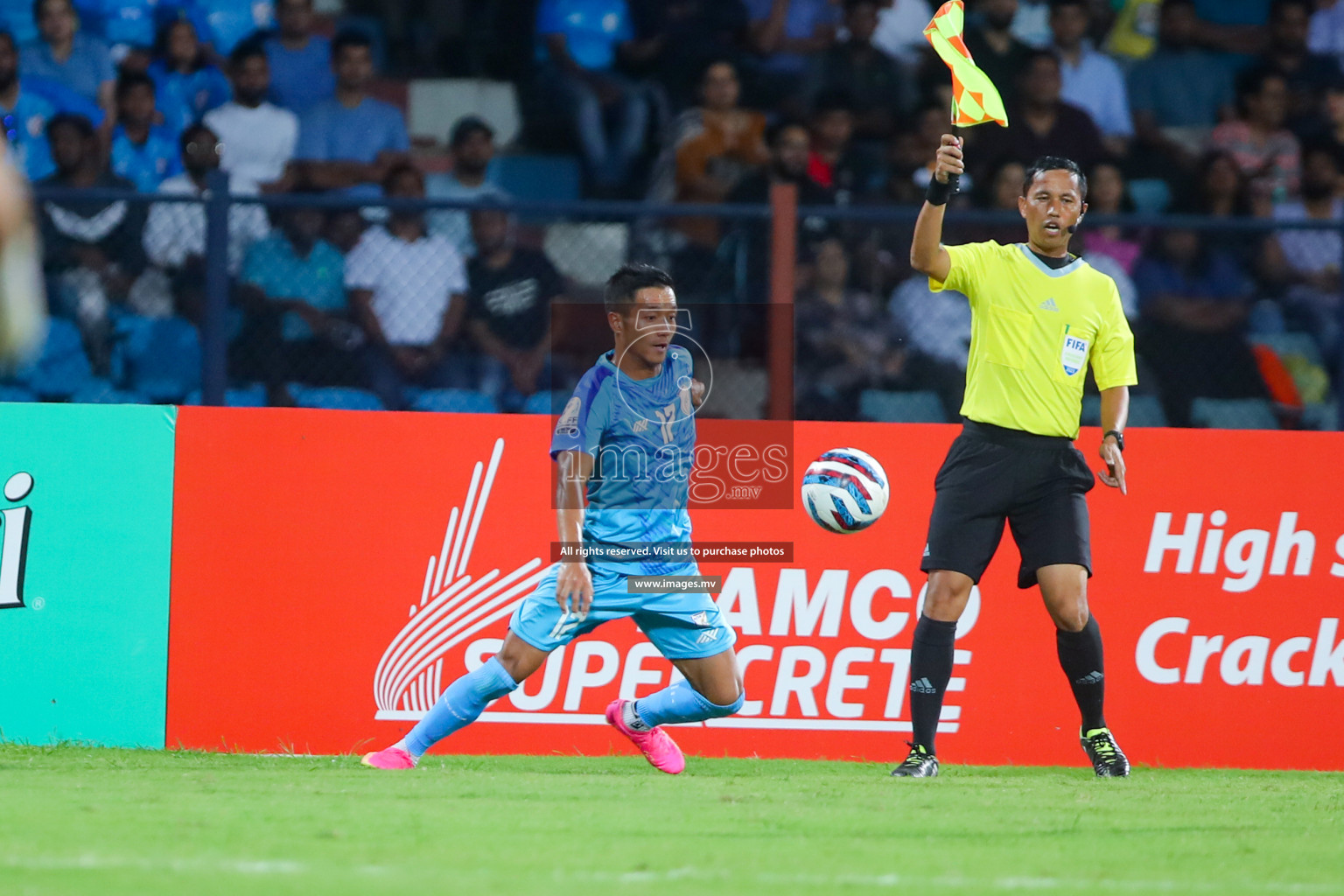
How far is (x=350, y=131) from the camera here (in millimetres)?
10852

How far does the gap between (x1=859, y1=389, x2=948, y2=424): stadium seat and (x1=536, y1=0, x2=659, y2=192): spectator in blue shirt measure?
2826 mm

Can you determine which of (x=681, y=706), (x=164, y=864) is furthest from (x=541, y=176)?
(x=164, y=864)

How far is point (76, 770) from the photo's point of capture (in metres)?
6.86

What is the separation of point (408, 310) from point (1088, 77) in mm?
5180

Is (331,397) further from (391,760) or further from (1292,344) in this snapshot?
(1292,344)

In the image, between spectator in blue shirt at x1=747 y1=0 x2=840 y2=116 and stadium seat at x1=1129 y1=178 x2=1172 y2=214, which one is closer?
stadium seat at x1=1129 y1=178 x2=1172 y2=214

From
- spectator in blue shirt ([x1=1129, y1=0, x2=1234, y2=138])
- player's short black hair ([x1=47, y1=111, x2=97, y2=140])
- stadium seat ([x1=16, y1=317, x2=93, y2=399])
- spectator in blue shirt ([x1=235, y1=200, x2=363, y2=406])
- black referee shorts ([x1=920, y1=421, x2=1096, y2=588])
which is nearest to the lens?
black referee shorts ([x1=920, y1=421, x2=1096, y2=588])

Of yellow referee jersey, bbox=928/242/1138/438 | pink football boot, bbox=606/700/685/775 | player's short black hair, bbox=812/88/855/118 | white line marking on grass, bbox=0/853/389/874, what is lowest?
pink football boot, bbox=606/700/685/775

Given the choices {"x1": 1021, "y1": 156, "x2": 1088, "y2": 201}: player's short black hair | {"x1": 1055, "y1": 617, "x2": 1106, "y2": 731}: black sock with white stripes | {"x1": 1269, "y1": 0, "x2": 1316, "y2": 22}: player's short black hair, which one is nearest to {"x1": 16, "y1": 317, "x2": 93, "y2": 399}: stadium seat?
{"x1": 1021, "y1": 156, "x2": 1088, "y2": 201}: player's short black hair

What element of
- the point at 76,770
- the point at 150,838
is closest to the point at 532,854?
the point at 150,838

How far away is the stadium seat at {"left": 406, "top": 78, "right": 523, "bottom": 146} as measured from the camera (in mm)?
11562

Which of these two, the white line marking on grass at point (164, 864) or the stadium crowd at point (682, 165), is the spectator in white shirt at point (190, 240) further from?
the white line marking on grass at point (164, 864)

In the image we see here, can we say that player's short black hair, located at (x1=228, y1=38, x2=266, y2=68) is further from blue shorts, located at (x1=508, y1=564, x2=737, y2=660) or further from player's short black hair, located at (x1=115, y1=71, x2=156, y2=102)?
blue shorts, located at (x1=508, y1=564, x2=737, y2=660)

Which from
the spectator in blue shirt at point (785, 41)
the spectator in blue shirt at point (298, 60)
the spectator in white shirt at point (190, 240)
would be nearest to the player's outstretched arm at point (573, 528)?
the spectator in white shirt at point (190, 240)
